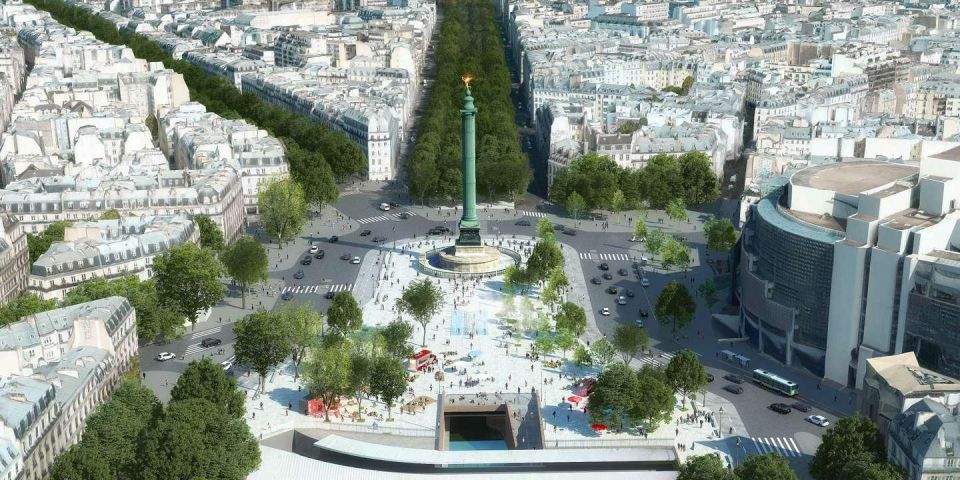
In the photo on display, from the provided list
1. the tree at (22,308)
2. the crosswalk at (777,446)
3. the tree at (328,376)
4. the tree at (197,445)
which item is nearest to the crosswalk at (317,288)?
the tree at (22,308)

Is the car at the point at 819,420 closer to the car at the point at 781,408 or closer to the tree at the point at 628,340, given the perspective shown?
the car at the point at 781,408

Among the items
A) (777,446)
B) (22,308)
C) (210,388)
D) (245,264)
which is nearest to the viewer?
(210,388)

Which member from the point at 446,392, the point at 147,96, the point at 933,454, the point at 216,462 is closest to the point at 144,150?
the point at 147,96

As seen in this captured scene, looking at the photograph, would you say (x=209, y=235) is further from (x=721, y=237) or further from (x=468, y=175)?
(x=721, y=237)

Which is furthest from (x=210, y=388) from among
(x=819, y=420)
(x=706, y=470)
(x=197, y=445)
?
(x=819, y=420)

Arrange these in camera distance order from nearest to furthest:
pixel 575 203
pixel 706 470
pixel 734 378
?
pixel 706 470 → pixel 734 378 → pixel 575 203

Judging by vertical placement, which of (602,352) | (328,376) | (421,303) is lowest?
(602,352)

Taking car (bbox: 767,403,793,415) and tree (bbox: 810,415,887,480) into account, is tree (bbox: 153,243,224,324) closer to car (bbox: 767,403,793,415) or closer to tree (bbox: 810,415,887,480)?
car (bbox: 767,403,793,415)
